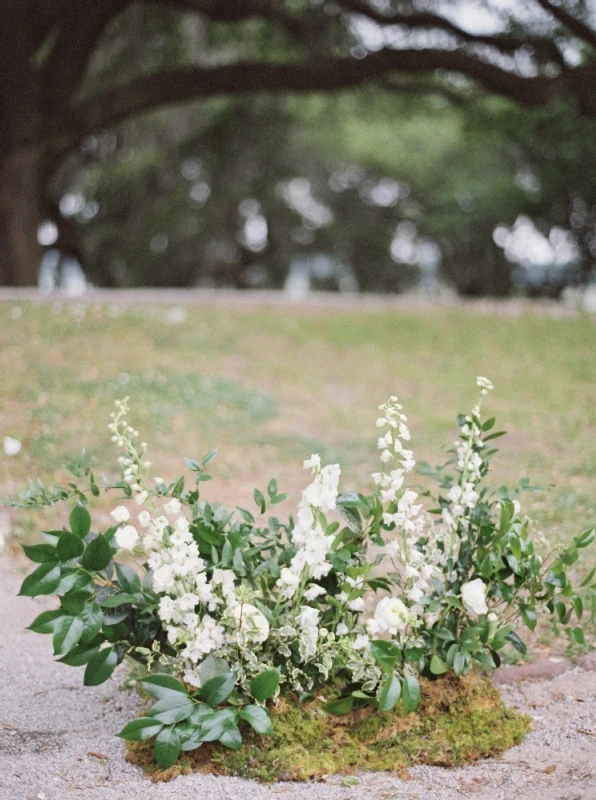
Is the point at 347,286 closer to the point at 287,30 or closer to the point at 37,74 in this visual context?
the point at 287,30

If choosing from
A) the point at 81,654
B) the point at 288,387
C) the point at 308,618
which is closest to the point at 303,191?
the point at 288,387

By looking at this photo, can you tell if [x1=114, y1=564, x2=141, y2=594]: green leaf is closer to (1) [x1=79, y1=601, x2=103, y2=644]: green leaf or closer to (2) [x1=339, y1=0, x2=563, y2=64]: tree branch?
(1) [x1=79, y1=601, x2=103, y2=644]: green leaf

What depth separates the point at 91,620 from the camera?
9.25ft

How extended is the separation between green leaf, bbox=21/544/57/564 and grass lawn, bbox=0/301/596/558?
8.25 ft

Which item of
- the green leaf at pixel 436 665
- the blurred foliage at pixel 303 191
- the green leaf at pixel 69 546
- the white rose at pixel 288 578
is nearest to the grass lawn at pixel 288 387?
the green leaf at pixel 436 665

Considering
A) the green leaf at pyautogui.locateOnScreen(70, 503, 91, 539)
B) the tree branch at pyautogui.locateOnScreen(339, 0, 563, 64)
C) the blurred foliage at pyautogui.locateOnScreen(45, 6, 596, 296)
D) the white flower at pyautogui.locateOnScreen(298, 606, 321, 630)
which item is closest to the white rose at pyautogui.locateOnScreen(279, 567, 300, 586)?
the white flower at pyautogui.locateOnScreen(298, 606, 321, 630)

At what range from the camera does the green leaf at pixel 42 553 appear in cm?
276

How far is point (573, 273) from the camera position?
65.2 feet

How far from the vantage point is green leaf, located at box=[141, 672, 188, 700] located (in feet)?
9.15

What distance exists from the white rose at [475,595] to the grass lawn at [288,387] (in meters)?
2.06

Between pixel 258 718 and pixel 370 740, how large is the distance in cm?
51

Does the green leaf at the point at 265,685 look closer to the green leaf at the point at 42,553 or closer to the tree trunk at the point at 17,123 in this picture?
the green leaf at the point at 42,553

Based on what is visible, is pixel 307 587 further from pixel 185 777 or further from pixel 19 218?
pixel 19 218

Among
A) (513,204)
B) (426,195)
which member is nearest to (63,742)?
(513,204)
